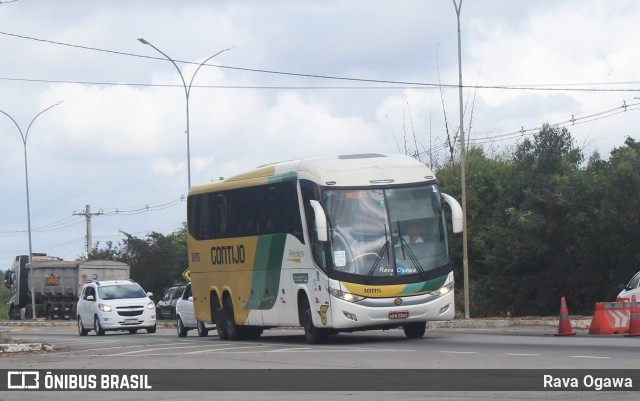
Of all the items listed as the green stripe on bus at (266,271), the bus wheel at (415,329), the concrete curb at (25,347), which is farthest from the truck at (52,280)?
the bus wheel at (415,329)

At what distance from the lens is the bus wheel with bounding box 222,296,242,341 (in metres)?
28.3

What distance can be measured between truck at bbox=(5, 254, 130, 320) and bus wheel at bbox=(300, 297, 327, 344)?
138ft

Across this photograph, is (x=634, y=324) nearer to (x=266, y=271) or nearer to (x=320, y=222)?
(x=320, y=222)

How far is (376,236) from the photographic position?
23.0 m

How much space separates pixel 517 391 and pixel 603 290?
34.9 meters

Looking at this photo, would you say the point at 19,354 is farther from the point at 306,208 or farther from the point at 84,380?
the point at 84,380

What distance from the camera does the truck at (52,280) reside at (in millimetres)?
65812

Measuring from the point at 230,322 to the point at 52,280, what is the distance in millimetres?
42453

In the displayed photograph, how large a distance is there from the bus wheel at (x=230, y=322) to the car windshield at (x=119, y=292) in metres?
10.2

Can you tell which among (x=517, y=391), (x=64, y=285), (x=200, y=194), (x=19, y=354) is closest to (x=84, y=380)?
(x=517, y=391)

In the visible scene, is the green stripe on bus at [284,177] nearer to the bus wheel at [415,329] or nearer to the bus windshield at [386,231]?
the bus windshield at [386,231]

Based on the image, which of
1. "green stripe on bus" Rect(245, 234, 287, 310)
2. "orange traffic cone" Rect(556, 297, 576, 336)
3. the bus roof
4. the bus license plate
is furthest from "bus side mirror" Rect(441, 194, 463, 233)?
"green stripe on bus" Rect(245, 234, 287, 310)

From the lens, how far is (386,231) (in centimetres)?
2311

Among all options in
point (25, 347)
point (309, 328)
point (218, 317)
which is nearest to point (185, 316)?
point (218, 317)
